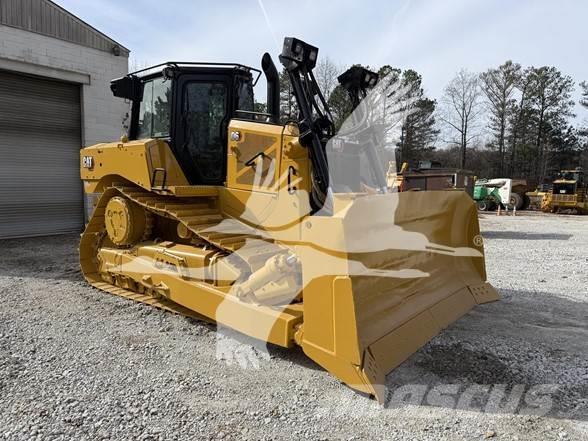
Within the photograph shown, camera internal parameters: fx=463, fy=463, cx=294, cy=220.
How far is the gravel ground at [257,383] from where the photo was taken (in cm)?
283

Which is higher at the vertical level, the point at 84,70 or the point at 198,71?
the point at 84,70

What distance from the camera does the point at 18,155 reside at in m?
10.3

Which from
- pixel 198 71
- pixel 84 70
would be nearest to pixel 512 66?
pixel 84 70

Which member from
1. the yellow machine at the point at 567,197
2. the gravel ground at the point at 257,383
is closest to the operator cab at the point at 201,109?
the gravel ground at the point at 257,383

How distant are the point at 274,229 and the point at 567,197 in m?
25.4

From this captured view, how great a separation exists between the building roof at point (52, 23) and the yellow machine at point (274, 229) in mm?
5967

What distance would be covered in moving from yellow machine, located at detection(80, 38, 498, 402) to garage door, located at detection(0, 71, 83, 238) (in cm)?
538

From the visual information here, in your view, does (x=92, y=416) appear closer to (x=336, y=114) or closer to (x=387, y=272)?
(x=387, y=272)

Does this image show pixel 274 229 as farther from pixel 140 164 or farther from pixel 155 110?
pixel 155 110

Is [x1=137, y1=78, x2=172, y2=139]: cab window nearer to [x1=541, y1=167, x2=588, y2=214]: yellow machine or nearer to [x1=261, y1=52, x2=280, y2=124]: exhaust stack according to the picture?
[x1=261, y1=52, x2=280, y2=124]: exhaust stack

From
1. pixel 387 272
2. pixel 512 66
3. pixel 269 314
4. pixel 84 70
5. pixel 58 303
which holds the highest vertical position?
pixel 512 66

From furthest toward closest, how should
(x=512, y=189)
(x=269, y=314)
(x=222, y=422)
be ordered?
(x=512, y=189) → (x=269, y=314) → (x=222, y=422)

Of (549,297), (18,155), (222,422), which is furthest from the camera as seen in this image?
(18,155)

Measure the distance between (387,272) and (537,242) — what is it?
9.46 m
